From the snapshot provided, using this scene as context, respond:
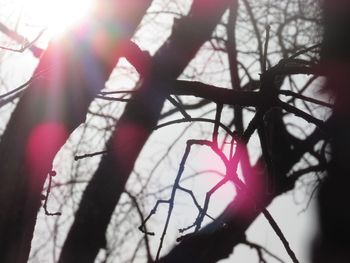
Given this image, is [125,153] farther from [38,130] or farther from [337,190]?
[38,130]

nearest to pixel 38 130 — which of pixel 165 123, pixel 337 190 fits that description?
pixel 165 123

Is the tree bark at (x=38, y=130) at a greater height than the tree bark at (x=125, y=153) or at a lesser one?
lesser

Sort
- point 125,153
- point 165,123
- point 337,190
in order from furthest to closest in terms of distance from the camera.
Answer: point 125,153
point 337,190
point 165,123

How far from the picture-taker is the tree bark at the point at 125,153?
491 centimetres

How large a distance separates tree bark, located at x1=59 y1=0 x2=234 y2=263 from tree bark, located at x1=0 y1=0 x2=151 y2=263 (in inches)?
79.9

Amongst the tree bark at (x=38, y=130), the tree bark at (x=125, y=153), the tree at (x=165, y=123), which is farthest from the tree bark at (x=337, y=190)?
the tree bark at (x=38, y=130)

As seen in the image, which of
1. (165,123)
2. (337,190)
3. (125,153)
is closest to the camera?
(165,123)

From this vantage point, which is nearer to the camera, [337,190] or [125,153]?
[337,190]

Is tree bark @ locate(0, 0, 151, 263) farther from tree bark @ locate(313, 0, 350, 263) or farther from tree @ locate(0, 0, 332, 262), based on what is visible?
tree bark @ locate(313, 0, 350, 263)

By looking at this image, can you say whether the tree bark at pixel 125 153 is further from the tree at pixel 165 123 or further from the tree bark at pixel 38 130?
the tree bark at pixel 38 130

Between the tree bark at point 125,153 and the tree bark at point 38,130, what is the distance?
2.03 metres

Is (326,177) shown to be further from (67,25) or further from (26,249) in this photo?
(26,249)

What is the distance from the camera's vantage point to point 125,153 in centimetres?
520

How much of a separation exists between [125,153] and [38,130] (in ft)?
9.14
